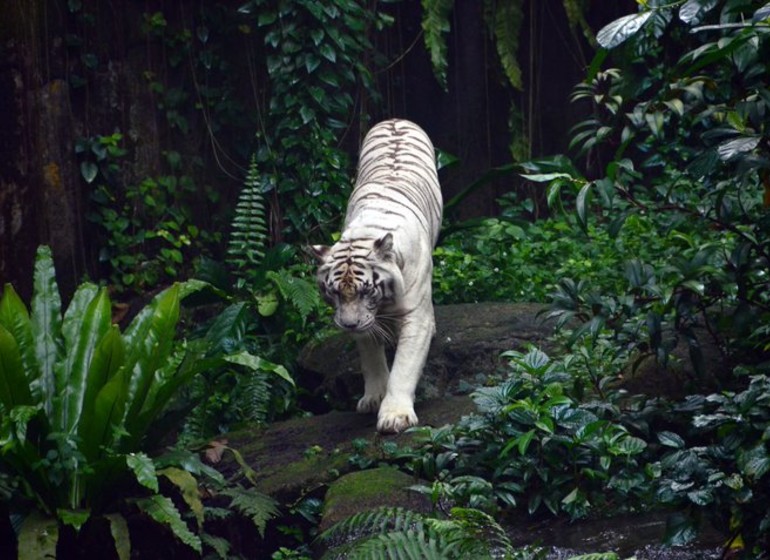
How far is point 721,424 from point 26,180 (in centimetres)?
532

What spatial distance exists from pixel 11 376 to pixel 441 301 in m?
3.31

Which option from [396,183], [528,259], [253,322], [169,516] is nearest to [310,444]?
[169,516]

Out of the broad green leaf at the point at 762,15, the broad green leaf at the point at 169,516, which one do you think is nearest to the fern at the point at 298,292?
the broad green leaf at the point at 169,516

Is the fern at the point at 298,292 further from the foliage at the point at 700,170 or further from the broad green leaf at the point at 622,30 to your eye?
the broad green leaf at the point at 622,30

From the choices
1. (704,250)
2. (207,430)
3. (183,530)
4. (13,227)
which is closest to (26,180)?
(13,227)

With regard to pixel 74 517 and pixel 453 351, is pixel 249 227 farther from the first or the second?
pixel 74 517

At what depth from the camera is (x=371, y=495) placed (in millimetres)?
5043

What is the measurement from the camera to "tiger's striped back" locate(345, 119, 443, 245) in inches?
251

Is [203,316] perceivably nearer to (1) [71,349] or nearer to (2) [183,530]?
(1) [71,349]

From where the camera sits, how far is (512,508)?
4.93m

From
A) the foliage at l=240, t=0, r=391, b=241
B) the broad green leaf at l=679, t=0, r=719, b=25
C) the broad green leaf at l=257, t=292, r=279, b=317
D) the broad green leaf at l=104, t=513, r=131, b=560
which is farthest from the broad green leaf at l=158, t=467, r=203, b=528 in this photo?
the foliage at l=240, t=0, r=391, b=241

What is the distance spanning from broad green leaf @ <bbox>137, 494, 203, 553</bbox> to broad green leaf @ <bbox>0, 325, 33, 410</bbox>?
68 cm

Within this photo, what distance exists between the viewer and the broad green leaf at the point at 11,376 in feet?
16.9

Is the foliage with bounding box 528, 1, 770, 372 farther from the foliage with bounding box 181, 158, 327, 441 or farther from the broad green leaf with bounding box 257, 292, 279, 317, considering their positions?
the broad green leaf with bounding box 257, 292, 279, 317
